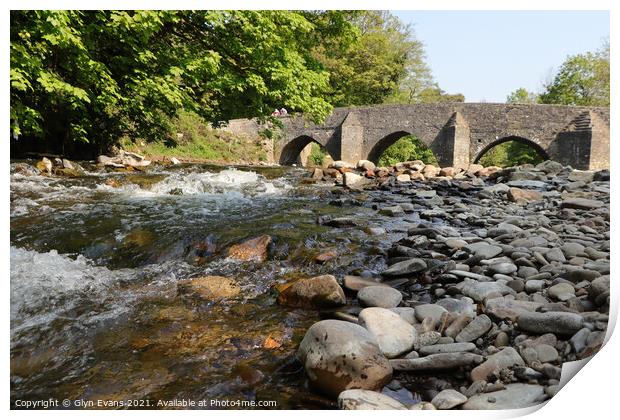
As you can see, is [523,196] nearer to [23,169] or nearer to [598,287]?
[598,287]

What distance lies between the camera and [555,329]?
1743 mm

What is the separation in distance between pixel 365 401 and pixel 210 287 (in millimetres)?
1455

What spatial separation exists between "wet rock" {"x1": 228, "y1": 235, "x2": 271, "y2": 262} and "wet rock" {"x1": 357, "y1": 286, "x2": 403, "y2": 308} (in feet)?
3.65

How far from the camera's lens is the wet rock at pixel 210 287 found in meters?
2.58

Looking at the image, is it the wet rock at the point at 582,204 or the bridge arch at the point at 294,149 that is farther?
the bridge arch at the point at 294,149

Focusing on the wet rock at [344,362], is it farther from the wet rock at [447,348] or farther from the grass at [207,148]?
the grass at [207,148]

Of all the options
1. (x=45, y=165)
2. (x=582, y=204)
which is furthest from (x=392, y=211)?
(x=45, y=165)

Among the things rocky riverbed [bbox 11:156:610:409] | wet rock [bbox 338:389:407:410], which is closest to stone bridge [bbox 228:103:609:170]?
rocky riverbed [bbox 11:156:610:409]

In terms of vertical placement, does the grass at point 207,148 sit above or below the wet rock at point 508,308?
above

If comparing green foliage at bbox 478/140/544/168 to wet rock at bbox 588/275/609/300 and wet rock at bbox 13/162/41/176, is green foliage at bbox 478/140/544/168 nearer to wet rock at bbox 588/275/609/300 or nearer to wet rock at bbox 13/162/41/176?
wet rock at bbox 588/275/609/300

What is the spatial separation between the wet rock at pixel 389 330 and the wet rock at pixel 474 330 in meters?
0.21

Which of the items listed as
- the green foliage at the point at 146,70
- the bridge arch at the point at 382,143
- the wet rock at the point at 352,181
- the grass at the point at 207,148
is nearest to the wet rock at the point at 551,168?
the wet rock at the point at 352,181

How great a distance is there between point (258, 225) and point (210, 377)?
2.59 m
